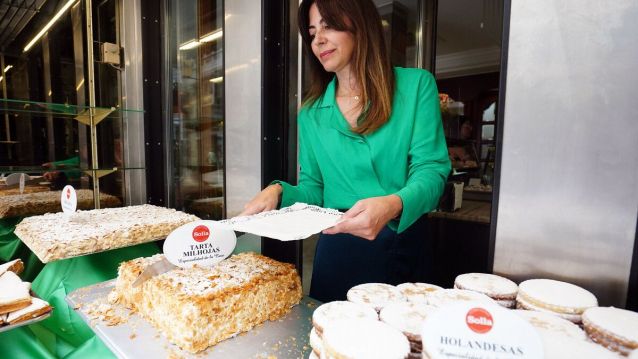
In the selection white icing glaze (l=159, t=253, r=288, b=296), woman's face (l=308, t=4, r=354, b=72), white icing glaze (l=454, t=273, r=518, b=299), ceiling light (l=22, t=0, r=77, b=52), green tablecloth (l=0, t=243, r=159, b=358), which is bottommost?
green tablecloth (l=0, t=243, r=159, b=358)

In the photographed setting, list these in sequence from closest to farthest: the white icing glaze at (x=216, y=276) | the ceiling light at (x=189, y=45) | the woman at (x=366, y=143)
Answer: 1. the white icing glaze at (x=216, y=276)
2. the woman at (x=366, y=143)
3. the ceiling light at (x=189, y=45)

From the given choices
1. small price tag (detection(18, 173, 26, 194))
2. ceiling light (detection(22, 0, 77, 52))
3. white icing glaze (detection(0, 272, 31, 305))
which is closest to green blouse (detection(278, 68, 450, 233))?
white icing glaze (detection(0, 272, 31, 305))

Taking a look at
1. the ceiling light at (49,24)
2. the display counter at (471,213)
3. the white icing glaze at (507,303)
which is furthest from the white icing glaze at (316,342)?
the ceiling light at (49,24)

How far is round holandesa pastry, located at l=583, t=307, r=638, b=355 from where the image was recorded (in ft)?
2.15

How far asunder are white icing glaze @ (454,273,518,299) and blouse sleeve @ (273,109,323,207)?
2.40ft

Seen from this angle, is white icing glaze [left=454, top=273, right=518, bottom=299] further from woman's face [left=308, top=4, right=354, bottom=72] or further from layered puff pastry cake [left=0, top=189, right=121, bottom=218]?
layered puff pastry cake [left=0, top=189, right=121, bottom=218]

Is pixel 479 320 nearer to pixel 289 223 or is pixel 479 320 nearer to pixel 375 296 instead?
pixel 375 296

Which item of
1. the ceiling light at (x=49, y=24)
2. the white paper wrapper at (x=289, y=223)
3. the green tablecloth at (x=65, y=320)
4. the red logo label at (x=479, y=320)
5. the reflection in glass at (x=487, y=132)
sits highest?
the ceiling light at (x=49, y=24)

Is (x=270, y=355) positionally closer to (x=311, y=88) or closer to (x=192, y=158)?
(x=311, y=88)

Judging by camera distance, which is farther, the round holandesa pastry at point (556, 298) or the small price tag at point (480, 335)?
the round holandesa pastry at point (556, 298)

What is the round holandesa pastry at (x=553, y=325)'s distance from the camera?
70 centimetres

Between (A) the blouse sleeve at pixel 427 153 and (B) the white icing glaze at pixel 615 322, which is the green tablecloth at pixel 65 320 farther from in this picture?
(B) the white icing glaze at pixel 615 322

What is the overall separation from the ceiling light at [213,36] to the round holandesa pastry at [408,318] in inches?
75.9

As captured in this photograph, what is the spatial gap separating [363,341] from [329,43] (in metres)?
1.05
